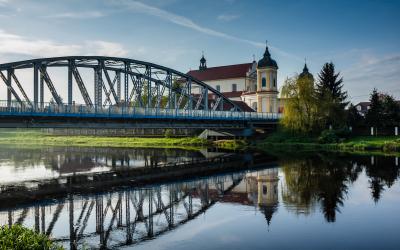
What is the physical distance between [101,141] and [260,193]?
6566 cm

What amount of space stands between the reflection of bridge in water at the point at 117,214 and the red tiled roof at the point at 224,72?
8181 centimetres

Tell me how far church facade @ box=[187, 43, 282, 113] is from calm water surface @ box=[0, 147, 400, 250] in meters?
56.1

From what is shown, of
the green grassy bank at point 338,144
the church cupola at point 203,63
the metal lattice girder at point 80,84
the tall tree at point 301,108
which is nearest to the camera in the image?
the metal lattice girder at point 80,84

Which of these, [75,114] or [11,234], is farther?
[75,114]

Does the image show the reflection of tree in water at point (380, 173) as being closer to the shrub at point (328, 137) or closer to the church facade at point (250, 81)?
the shrub at point (328, 137)

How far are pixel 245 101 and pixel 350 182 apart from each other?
71.1 meters

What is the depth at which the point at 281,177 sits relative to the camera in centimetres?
3506

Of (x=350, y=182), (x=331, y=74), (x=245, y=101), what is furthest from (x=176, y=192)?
(x=245, y=101)

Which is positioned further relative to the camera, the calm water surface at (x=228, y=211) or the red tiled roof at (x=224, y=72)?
the red tiled roof at (x=224, y=72)

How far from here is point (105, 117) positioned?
146ft

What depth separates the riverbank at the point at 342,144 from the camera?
195 feet

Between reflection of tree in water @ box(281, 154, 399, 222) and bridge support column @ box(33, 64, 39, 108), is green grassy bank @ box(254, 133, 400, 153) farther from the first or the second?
bridge support column @ box(33, 64, 39, 108)

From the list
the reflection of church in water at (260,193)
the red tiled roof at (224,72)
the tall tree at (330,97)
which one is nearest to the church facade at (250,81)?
the red tiled roof at (224,72)

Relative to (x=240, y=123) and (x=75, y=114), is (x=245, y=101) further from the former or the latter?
(x=75, y=114)
